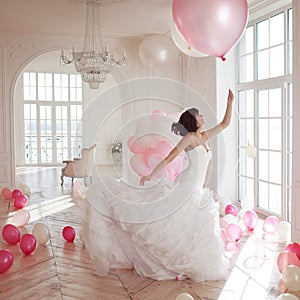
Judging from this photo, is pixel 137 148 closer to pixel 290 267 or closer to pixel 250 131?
pixel 290 267

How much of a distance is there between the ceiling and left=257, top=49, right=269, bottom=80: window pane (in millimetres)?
709

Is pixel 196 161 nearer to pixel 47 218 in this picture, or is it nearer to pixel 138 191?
pixel 138 191

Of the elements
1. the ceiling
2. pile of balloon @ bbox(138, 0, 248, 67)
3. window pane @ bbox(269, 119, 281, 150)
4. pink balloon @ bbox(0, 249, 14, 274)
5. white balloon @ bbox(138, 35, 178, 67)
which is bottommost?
pink balloon @ bbox(0, 249, 14, 274)

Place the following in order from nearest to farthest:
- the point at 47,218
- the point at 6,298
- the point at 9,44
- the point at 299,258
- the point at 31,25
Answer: the point at 6,298, the point at 299,258, the point at 47,218, the point at 31,25, the point at 9,44

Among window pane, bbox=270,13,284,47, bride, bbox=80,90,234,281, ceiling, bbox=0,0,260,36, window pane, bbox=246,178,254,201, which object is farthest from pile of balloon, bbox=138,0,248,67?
window pane, bbox=246,178,254,201

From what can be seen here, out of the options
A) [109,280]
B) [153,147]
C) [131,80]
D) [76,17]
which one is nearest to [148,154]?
[153,147]

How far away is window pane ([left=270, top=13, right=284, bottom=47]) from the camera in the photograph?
5.43 m

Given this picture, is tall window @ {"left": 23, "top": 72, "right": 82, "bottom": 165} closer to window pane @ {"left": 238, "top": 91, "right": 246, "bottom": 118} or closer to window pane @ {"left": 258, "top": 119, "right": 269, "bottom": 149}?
window pane @ {"left": 238, "top": 91, "right": 246, "bottom": 118}

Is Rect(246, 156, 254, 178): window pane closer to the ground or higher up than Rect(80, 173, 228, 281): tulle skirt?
higher up

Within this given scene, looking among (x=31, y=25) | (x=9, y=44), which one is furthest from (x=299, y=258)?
(x=9, y=44)

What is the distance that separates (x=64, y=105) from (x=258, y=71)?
9.55m

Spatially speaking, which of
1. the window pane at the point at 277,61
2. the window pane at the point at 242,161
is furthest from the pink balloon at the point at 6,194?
the window pane at the point at 277,61

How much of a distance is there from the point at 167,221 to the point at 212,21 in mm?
1647

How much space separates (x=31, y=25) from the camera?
717 centimetres
